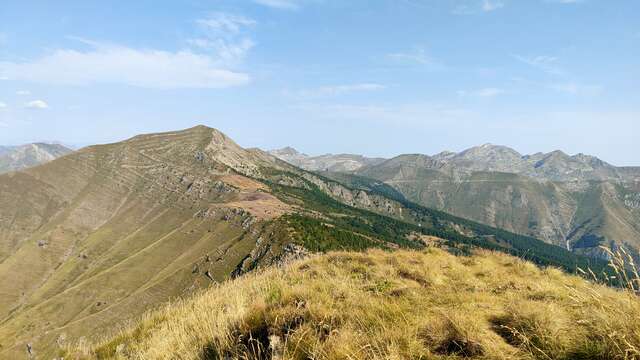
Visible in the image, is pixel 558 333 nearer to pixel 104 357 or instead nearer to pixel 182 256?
pixel 104 357

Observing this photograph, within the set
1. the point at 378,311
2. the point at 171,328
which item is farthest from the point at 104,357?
the point at 378,311

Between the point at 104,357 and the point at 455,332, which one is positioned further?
the point at 104,357

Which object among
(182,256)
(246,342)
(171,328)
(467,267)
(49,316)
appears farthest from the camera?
(182,256)

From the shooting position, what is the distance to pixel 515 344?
22.1ft

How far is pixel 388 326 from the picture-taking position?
264 inches

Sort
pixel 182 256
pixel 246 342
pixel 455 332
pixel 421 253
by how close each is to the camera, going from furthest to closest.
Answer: pixel 182 256
pixel 421 253
pixel 246 342
pixel 455 332

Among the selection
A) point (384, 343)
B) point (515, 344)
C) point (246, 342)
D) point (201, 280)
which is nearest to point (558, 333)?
point (515, 344)

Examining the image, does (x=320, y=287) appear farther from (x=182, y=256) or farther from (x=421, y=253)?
(x=182, y=256)

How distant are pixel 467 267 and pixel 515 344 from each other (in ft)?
29.7

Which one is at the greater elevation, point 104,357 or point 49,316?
point 104,357

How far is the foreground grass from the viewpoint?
5672mm

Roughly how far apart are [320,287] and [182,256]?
19730 centimetres

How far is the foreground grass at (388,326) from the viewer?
567cm

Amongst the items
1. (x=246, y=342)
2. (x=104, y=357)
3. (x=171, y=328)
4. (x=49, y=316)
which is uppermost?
(x=246, y=342)
